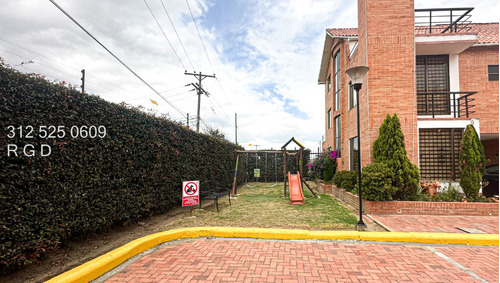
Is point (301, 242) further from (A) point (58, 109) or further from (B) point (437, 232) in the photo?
(A) point (58, 109)

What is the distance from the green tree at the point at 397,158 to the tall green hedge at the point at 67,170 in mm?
6731

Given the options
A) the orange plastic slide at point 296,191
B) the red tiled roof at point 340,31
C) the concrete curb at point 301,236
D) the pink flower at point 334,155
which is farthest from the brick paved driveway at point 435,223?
the red tiled roof at point 340,31

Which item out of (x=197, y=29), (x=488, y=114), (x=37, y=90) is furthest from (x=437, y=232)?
(x=197, y=29)

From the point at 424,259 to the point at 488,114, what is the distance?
998 centimetres

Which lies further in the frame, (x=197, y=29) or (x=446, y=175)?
(x=197, y=29)

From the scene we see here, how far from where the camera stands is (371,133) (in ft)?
26.8

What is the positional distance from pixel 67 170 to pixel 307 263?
3.97m

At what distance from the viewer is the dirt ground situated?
119 inches

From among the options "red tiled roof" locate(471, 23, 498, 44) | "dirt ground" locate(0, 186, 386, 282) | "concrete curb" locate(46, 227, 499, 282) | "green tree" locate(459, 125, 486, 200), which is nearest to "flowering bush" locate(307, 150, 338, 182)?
"green tree" locate(459, 125, 486, 200)

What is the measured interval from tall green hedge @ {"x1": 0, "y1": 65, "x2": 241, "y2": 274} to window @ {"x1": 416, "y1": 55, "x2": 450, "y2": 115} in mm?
10211

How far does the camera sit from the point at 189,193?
610 centimetres

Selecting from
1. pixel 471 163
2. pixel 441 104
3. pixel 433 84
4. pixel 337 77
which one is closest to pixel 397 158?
pixel 471 163

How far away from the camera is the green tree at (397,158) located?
688cm

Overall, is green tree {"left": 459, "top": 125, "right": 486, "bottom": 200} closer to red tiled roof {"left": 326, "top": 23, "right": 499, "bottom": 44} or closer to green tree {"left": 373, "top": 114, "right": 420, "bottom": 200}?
green tree {"left": 373, "top": 114, "right": 420, "bottom": 200}
